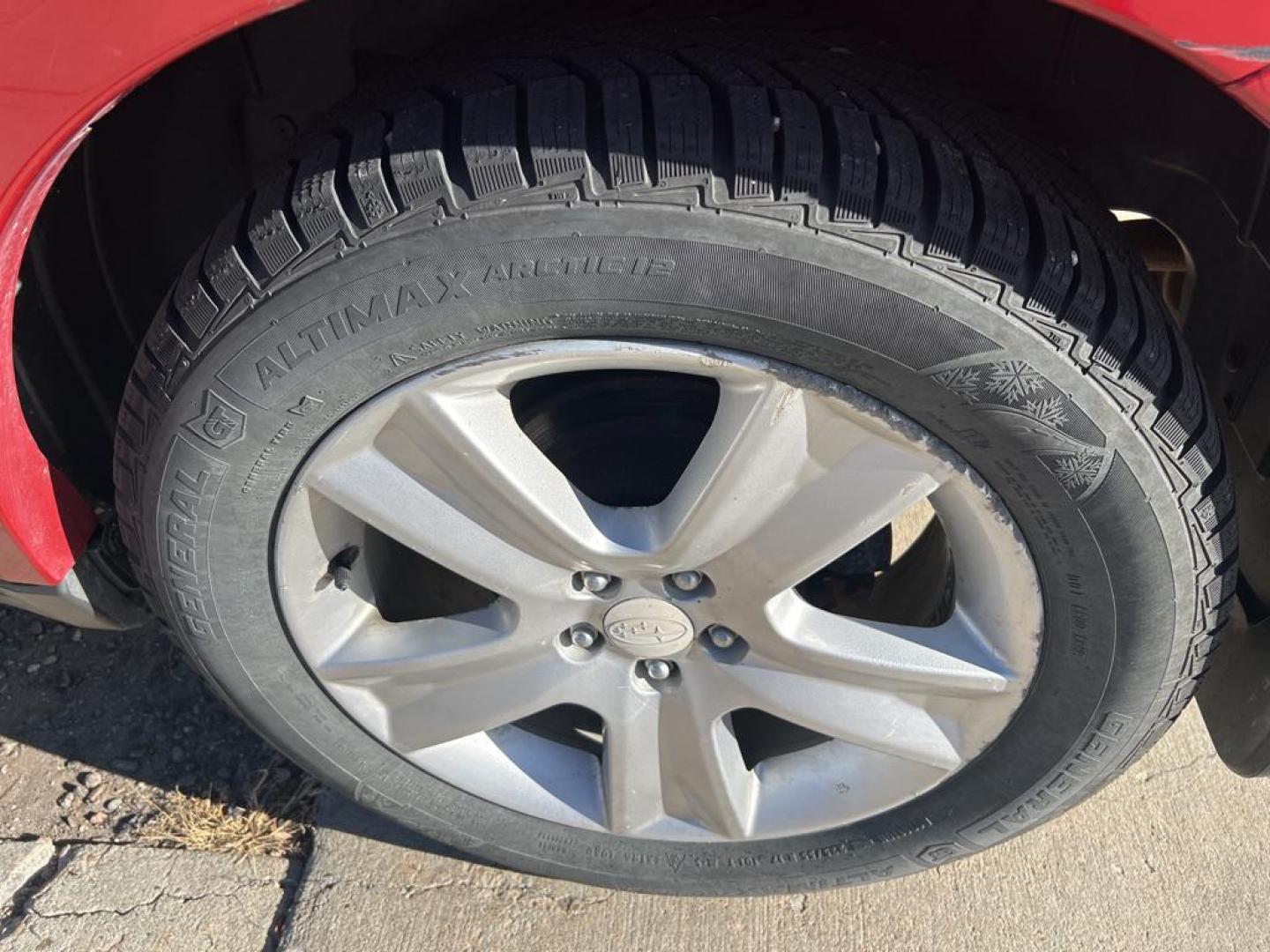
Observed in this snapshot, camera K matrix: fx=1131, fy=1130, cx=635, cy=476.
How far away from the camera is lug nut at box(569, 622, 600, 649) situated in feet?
6.02

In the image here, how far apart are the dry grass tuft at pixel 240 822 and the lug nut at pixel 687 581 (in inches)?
44.6

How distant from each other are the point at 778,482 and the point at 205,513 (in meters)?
0.85

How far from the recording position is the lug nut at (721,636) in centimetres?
181

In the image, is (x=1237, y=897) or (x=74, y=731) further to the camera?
(x=74, y=731)

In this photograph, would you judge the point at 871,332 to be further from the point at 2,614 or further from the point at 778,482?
the point at 2,614

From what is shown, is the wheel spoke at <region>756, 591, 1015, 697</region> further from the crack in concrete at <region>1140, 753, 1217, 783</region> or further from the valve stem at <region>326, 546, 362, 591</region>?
the crack in concrete at <region>1140, 753, 1217, 783</region>

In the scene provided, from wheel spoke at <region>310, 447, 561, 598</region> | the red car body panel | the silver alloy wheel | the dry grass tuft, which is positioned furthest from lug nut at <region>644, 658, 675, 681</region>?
the red car body panel

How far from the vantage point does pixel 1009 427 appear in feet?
4.85

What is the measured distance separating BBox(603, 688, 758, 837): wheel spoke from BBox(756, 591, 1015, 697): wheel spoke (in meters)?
0.23

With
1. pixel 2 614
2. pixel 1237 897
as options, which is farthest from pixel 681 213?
pixel 2 614

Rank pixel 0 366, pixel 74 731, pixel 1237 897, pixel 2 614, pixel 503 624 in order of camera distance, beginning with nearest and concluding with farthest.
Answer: pixel 0 366 → pixel 503 624 → pixel 1237 897 → pixel 74 731 → pixel 2 614

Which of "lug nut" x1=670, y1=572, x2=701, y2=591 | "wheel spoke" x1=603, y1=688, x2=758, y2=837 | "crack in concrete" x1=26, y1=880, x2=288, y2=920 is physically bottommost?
"crack in concrete" x1=26, y1=880, x2=288, y2=920

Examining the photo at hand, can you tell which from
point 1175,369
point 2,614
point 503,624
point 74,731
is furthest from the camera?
point 2,614

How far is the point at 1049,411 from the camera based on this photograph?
1.46 m
